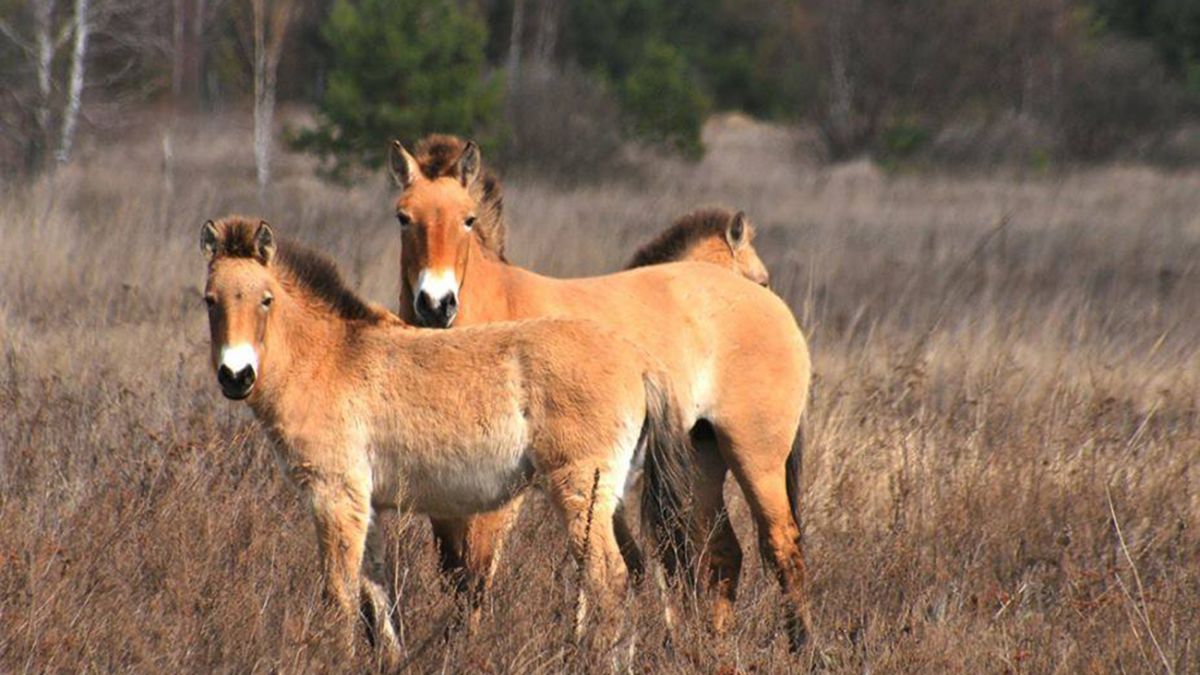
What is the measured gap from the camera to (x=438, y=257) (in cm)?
620

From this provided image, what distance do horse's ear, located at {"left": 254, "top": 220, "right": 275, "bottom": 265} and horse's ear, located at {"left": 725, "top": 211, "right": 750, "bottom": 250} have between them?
2832 mm

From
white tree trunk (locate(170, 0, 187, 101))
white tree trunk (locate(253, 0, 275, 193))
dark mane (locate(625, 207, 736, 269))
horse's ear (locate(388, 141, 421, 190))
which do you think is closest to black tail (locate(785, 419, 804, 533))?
dark mane (locate(625, 207, 736, 269))

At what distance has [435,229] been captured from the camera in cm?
629

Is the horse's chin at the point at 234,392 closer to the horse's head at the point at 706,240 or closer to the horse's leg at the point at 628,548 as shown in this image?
the horse's leg at the point at 628,548

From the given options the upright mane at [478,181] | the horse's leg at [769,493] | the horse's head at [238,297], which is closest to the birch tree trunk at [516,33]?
the upright mane at [478,181]

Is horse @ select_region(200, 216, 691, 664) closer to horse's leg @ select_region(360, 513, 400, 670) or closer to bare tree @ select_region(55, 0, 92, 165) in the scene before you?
horse's leg @ select_region(360, 513, 400, 670)

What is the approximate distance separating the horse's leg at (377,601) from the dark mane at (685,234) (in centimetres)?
275

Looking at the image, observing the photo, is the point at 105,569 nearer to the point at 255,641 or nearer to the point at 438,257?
the point at 255,641

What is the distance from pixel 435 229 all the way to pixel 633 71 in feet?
104

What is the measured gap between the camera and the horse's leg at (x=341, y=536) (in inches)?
196

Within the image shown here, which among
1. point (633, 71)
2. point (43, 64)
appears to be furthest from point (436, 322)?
point (633, 71)

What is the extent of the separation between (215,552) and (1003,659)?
2712 mm

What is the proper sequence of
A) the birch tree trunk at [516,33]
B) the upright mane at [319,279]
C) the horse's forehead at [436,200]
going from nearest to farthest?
the upright mane at [319,279]
the horse's forehead at [436,200]
the birch tree trunk at [516,33]

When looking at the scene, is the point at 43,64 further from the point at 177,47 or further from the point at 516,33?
the point at 516,33
